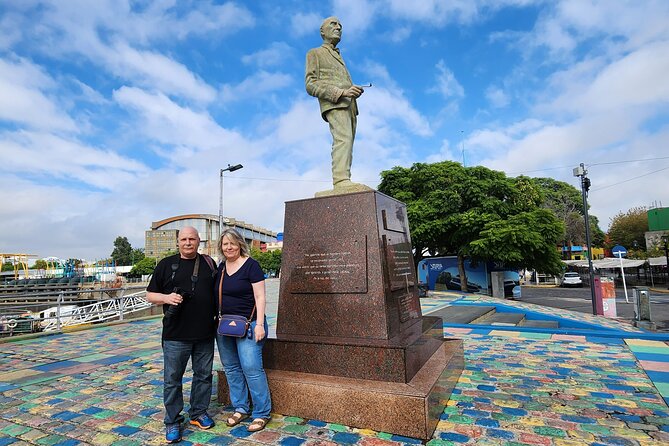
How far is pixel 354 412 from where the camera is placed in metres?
3.38

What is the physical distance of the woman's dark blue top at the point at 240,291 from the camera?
3.30m

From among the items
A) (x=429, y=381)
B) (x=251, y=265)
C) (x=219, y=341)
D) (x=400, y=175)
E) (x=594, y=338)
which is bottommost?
(x=594, y=338)

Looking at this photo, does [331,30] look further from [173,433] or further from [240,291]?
[173,433]

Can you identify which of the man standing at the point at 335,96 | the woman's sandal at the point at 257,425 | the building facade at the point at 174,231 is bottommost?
the woman's sandal at the point at 257,425

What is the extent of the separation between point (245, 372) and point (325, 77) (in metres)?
3.74

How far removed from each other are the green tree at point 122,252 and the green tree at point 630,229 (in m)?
95.9

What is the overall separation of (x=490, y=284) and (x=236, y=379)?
2116 cm

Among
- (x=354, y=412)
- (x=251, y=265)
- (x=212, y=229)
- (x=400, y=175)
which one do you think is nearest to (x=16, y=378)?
(x=251, y=265)

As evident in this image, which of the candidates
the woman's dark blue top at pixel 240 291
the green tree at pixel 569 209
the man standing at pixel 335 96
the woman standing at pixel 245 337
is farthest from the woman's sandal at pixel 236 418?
the green tree at pixel 569 209

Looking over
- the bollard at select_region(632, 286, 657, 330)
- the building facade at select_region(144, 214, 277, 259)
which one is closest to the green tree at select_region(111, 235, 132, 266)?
the building facade at select_region(144, 214, 277, 259)

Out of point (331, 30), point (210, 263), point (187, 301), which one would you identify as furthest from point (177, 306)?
point (331, 30)

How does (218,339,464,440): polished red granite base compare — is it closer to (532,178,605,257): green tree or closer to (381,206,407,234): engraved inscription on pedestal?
(381,206,407,234): engraved inscription on pedestal

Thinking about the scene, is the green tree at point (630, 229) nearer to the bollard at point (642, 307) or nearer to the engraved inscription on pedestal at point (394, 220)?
the bollard at point (642, 307)

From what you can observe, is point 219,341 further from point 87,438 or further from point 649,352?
point 649,352
